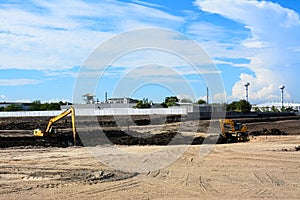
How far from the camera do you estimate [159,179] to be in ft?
55.7

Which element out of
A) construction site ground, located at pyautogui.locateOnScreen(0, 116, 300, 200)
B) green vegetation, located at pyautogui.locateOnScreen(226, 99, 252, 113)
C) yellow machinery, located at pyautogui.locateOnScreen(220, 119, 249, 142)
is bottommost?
construction site ground, located at pyautogui.locateOnScreen(0, 116, 300, 200)

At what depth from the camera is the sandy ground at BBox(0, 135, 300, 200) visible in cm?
1404

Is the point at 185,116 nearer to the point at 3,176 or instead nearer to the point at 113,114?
the point at 113,114

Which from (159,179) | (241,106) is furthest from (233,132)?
(241,106)

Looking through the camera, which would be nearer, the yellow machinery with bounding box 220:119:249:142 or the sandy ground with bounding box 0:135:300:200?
the sandy ground with bounding box 0:135:300:200

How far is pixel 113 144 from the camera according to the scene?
118 feet

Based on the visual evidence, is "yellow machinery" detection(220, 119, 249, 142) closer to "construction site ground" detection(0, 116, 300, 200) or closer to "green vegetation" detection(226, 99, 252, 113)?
"construction site ground" detection(0, 116, 300, 200)

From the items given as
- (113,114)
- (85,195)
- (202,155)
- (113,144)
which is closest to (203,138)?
(113,144)

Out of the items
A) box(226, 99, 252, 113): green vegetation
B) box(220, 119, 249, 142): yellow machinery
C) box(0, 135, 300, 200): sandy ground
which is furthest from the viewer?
box(226, 99, 252, 113): green vegetation

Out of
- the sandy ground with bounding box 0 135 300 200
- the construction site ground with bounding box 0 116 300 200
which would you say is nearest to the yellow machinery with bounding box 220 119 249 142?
the construction site ground with bounding box 0 116 300 200

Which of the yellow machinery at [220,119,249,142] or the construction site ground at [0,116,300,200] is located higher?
the yellow machinery at [220,119,249,142]

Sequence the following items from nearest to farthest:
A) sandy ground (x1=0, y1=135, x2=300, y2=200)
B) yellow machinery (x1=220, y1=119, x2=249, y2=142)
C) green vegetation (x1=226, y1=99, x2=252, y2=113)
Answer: sandy ground (x1=0, y1=135, x2=300, y2=200) → yellow machinery (x1=220, y1=119, x2=249, y2=142) → green vegetation (x1=226, y1=99, x2=252, y2=113)

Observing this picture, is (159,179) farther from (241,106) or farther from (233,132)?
(241,106)

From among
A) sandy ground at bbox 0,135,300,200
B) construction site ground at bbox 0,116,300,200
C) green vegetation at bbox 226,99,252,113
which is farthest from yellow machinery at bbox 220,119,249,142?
green vegetation at bbox 226,99,252,113
